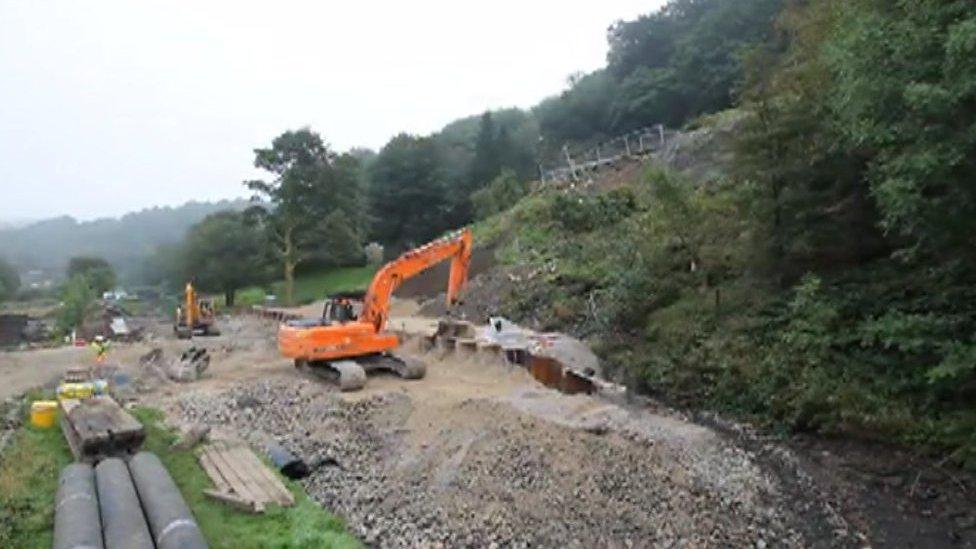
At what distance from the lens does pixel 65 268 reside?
247ft

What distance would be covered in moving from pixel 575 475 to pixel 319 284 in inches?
1545

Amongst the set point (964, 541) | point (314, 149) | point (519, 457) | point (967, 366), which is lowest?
point (964, 541)

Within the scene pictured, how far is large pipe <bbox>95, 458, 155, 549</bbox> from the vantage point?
800 cm

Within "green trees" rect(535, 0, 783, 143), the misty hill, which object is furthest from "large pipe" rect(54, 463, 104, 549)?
the misty hill

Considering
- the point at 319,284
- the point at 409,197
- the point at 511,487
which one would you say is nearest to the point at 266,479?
the point at 511,487

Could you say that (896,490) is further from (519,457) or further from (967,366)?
(519,457)

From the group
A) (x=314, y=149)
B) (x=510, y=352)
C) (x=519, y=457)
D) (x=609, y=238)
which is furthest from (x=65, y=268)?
(x=519, y=457)

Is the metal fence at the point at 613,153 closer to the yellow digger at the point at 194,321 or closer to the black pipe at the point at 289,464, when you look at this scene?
the yellow digger at the point at 194,321

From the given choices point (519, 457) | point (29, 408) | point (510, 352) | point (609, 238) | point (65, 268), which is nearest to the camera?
point (519, 457)

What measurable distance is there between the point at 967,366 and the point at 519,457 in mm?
5419

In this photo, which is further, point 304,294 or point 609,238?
point 304,294

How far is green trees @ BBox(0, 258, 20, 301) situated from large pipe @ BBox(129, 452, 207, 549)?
61.8m

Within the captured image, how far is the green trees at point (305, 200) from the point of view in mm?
45406

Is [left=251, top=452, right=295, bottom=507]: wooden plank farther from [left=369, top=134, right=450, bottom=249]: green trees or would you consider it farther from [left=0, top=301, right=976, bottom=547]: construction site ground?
[left=369, top=134, right=450, bottom=249]: green trees
